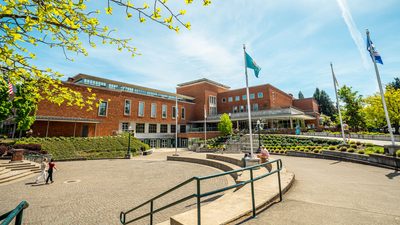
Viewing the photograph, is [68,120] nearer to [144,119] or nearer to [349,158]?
[144,119]

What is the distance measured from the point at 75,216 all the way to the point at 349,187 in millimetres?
10232

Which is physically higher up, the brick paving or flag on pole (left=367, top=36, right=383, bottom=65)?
flag on pole (left=367, top=36, right=383, bottom=65)

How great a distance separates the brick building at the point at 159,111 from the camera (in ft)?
102

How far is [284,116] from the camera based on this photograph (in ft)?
126

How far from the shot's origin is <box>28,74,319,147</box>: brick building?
31156mm

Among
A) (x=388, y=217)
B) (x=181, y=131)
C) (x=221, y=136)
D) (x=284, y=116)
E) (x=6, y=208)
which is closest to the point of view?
(x=388, y=217)

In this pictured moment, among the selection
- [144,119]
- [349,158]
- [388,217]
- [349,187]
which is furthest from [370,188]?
[144,119]

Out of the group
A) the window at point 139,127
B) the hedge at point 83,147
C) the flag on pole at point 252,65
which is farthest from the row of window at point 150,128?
the flag on pole at point 252,65

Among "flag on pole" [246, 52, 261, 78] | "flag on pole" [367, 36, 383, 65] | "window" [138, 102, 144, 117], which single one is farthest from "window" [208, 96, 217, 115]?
"flag on pole" [367, 36, 383, 65]

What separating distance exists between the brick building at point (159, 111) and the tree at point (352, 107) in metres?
7.69

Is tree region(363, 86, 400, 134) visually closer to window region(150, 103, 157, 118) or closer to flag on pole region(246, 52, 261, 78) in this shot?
flag on pole region(246, 52, 261, 78)

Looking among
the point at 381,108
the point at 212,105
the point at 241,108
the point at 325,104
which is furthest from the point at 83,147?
the point at 325,104

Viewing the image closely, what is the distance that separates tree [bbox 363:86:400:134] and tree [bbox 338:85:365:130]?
3.51 feet

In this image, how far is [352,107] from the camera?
1577 inches
